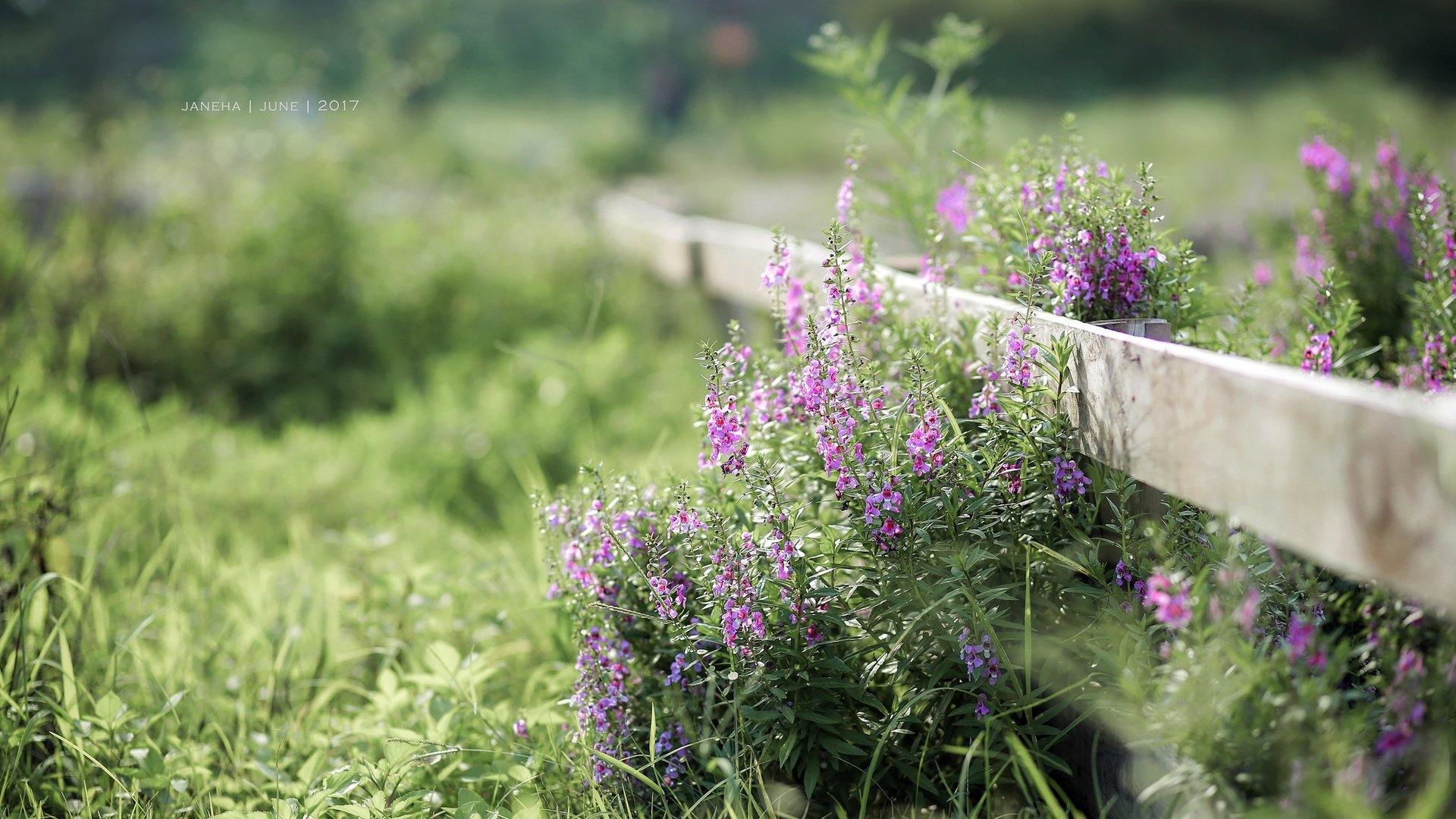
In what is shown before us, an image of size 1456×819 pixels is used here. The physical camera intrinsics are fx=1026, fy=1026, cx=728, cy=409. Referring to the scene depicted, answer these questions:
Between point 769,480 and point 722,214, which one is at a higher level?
point 769,480

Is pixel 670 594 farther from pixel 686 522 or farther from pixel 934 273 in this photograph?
pixel 934 273

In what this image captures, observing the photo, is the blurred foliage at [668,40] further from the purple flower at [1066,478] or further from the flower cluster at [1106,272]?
the purple flower at [1066,478]

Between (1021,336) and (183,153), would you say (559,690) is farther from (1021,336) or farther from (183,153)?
(183,153)

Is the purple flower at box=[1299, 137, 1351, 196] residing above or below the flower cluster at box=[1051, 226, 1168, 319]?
above

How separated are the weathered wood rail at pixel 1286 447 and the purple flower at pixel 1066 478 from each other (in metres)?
0.06

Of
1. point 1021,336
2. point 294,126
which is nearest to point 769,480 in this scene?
point 1021,336

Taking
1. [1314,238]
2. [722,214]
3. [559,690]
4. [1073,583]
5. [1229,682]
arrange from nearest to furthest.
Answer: [1229,682] < [1073,583] < [559,690] < [1314,238] < [722,214]

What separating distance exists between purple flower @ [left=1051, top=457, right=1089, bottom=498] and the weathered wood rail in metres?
0.06

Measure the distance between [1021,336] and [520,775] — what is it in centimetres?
122

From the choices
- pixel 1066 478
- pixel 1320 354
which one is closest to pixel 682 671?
pixel 1066 478

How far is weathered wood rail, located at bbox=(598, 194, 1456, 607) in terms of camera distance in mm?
1018

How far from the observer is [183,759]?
216 centimetres

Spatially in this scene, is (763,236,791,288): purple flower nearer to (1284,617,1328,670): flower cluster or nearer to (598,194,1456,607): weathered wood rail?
(598,194,1456,607): weathered wood rail

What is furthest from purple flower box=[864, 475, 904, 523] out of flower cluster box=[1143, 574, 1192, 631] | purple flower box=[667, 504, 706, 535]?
flower cluster box=[1143, 574, 1192, 631]
